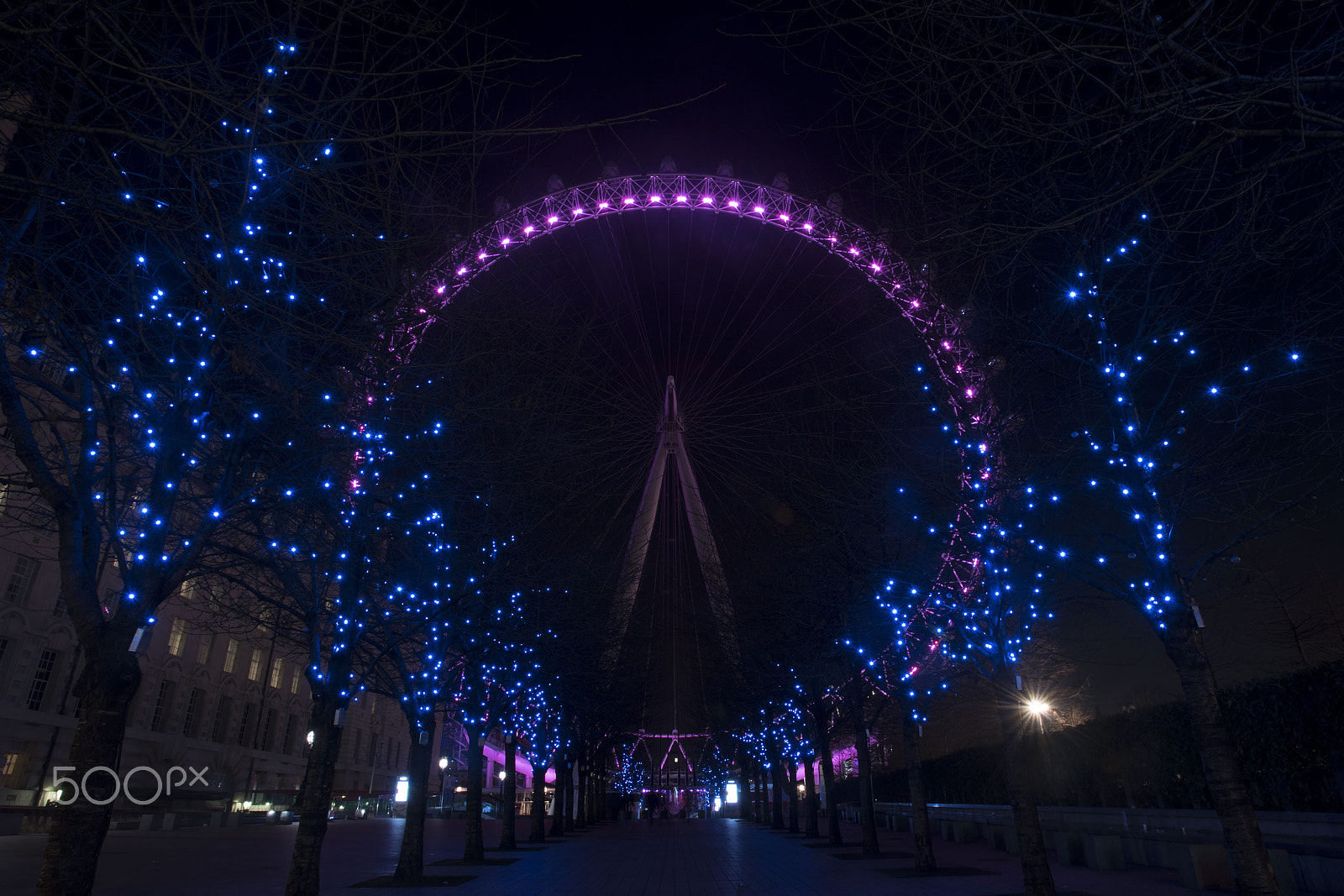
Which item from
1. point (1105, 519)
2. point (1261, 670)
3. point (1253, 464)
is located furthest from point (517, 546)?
point (1261, 670)

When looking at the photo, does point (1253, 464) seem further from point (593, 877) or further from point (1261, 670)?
point (1261, 670)

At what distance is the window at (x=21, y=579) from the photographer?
3228 centimetres

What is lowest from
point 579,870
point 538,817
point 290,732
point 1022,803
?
point 579,870

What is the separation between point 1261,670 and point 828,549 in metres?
25.8

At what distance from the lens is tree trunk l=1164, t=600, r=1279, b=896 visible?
852 cm

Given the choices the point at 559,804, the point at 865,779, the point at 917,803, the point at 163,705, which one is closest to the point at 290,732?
the point at 163,705

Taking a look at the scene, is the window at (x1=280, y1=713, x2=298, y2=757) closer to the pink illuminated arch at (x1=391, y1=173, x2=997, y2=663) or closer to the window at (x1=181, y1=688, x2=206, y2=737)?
the window at (x1=181, y1=688, x2=206, y2=737)

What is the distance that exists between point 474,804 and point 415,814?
5.42m

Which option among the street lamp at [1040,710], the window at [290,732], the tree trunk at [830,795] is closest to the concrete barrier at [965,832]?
the tree trunk at [830,795]

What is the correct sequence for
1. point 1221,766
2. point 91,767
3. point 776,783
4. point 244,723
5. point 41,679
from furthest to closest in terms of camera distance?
point 244,723 → point 776,783 → point 41,679 → point 1221,766 → point 91,767

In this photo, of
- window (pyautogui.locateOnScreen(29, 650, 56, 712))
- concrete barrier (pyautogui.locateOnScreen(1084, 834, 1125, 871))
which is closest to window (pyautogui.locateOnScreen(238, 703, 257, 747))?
window (pyautogui.locateOnScreen(29, 650, 56, 712))

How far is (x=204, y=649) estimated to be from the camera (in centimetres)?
4484

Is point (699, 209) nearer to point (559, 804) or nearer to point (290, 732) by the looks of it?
point (559, 804)

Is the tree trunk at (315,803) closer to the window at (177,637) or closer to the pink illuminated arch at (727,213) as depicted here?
the pink illuminated arch at (727,213)
